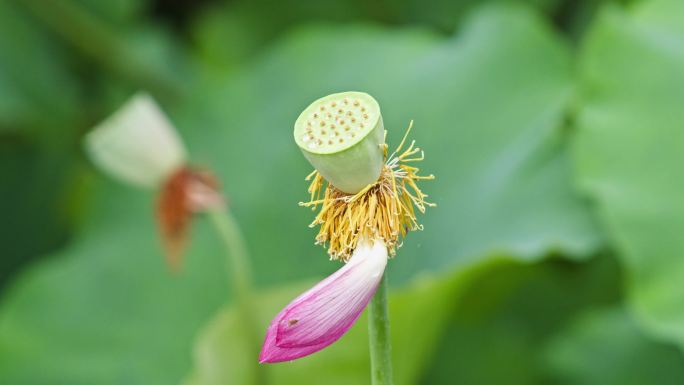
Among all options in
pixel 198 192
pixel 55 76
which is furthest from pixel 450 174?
pixel 55 76

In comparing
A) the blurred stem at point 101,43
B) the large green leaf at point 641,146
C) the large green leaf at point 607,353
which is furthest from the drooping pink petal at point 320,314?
the blurred stem at point 101,43

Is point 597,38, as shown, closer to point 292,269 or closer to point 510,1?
point 510,1

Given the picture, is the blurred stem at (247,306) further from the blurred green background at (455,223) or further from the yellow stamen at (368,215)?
the yellow stamen at (368,215)

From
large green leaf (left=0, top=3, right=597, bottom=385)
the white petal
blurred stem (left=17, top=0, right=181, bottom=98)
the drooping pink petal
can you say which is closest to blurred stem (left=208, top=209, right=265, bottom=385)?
the white petal

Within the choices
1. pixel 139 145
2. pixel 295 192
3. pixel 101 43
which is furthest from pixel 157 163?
pixel 101 43

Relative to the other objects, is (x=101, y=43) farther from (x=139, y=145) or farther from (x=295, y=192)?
(x=139, y=145)

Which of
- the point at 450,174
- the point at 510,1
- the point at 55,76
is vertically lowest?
the point at 450,174
